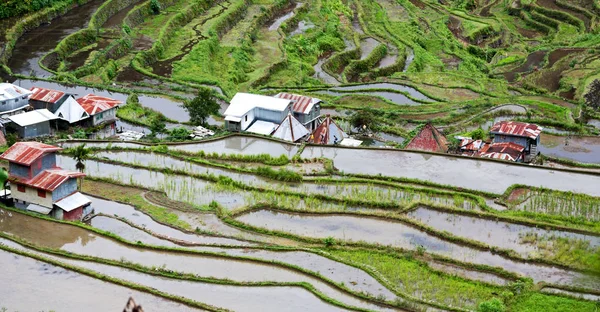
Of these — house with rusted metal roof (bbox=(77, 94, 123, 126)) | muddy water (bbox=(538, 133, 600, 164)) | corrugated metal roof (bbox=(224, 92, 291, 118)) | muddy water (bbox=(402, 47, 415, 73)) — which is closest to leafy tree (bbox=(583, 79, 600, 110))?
muddy water (bbox=(538, 133, 600, 164))

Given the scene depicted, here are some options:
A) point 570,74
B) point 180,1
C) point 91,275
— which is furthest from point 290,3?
point 91,275

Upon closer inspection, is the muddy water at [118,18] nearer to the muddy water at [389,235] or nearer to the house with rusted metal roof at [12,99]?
the house with rusted metal roof at [12,99]

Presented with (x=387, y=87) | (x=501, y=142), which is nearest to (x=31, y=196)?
(x=501, y=142)

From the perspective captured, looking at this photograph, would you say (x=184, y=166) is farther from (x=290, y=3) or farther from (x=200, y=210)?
(x=290, y=3)

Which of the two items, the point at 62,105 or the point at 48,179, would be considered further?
the point at 62,105

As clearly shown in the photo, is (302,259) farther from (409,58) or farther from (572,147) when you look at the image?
(409,58)

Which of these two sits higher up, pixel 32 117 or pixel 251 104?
pixel 251 104
